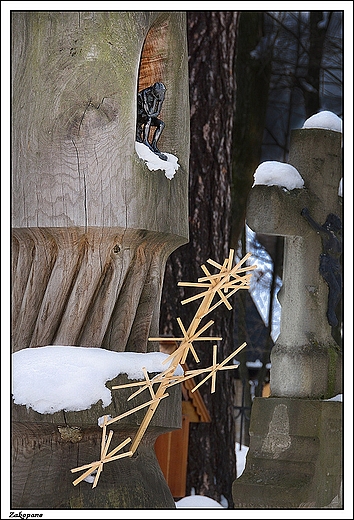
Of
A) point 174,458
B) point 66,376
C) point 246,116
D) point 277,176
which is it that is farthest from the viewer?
point 246,116

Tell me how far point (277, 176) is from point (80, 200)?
3.81ft

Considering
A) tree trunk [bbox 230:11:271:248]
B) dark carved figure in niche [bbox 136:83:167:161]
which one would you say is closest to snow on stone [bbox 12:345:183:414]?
dark carved figure in niche [bbox 136:83:167:161]

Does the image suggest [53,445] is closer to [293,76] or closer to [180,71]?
[180,71]

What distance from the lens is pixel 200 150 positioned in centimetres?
383

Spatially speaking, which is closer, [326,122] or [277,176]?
[277,176]

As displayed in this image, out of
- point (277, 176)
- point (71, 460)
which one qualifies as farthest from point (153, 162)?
point (277, 176)

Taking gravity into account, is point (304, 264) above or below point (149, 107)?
below

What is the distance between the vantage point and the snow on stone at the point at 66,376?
152 cm

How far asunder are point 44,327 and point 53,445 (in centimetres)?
26

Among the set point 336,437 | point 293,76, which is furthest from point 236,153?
point 336,437

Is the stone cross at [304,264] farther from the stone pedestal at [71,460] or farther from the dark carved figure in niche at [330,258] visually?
the stone pedestal at [71,460]

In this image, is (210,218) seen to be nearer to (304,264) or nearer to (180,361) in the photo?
(304,264)

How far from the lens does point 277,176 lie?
8.52 ft

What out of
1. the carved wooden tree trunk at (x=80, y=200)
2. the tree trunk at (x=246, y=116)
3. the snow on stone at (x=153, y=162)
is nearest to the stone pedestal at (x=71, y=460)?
the carved wooden tree trunk at (x=80, y=200)
